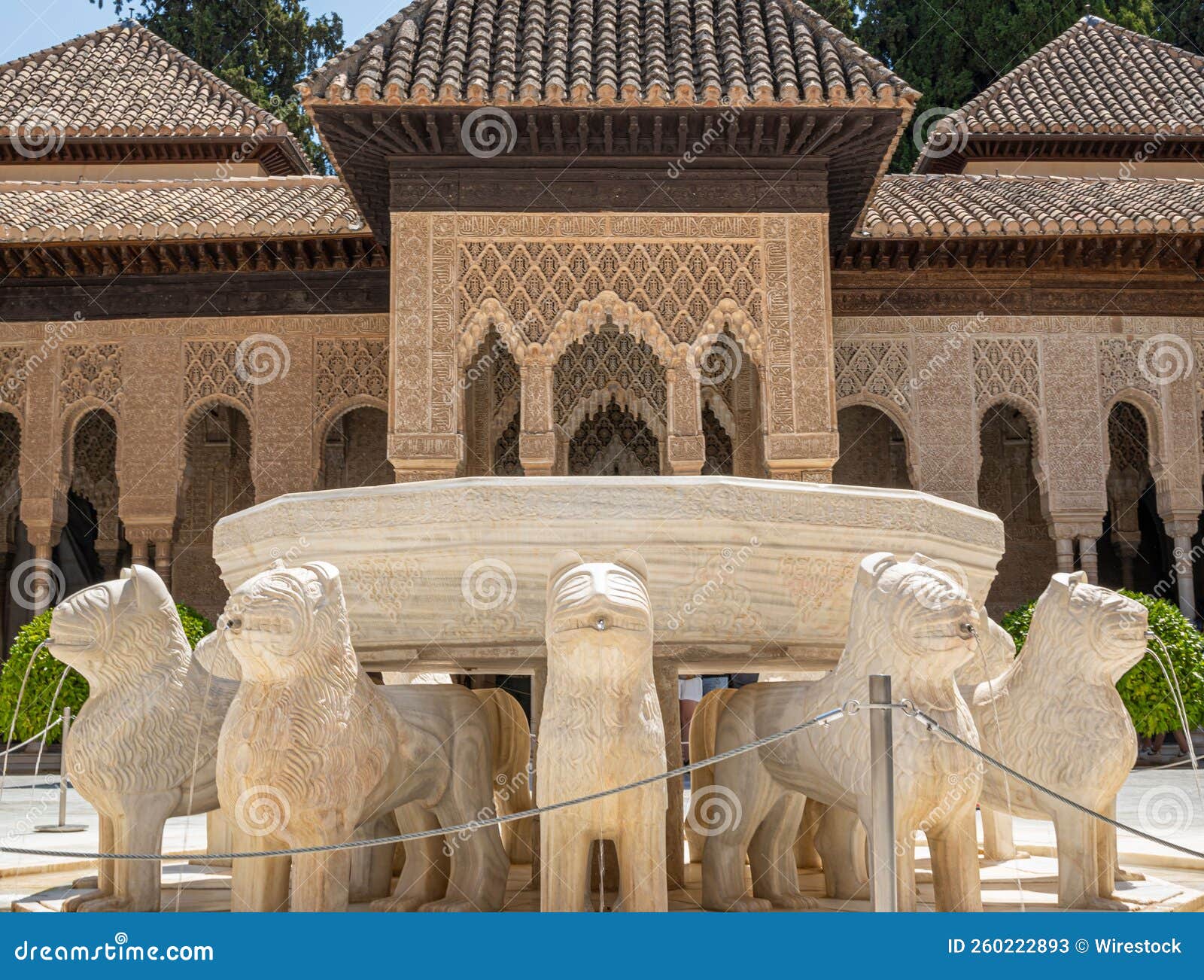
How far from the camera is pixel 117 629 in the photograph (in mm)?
3732

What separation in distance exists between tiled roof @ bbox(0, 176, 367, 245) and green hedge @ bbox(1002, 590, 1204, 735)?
814cm

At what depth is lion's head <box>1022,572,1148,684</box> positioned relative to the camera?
11.7 ft

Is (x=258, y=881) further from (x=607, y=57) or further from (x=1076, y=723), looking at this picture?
(x=607, y=57)

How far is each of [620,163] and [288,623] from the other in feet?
32.2

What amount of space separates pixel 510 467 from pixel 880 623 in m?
13.1

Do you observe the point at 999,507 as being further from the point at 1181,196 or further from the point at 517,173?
the point at 517,173

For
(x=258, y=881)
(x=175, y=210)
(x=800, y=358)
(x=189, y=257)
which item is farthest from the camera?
(x=175, y=210)

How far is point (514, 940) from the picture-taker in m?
2.72

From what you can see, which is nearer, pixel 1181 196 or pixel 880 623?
pixel 880 623

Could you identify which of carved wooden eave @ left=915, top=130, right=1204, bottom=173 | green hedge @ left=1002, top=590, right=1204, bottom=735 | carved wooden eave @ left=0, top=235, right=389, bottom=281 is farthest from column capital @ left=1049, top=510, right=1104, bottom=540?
carved wooden eave @ left=0, top=235, right=389, bottom=281

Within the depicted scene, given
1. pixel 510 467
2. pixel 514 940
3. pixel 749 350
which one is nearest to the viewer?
pixel 514 940

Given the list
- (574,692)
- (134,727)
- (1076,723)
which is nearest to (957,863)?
(1076,723)

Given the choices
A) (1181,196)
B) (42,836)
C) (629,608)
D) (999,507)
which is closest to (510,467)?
(999,507)

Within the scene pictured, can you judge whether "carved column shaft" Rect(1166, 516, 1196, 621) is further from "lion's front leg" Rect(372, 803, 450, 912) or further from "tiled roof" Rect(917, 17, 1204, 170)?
"lion's front leg" Rect(372, 803, 450, 912)
